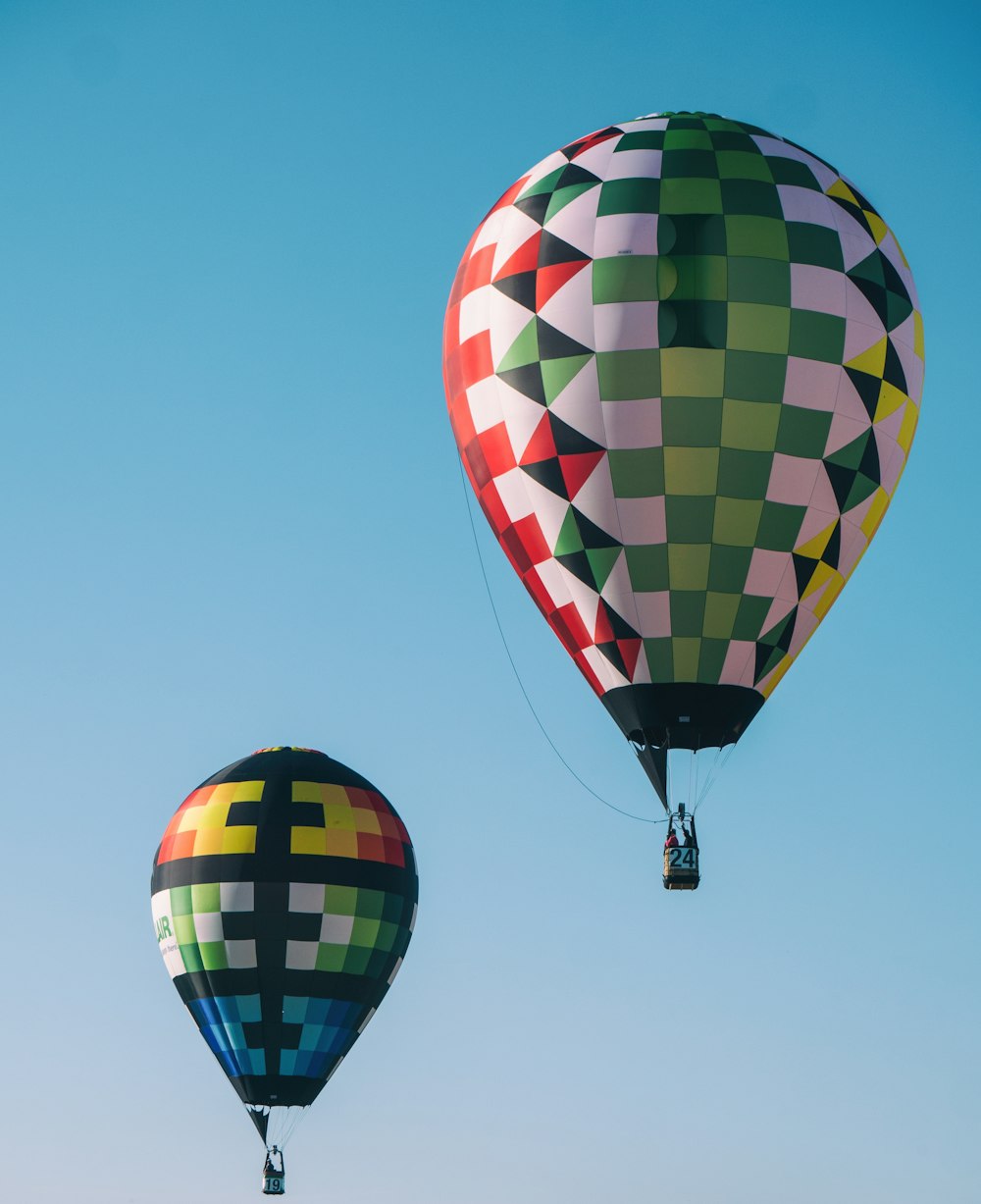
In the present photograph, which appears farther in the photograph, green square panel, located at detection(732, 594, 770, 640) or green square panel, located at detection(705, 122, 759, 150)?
green square panel, located at detection(705, 122, 759, 150)

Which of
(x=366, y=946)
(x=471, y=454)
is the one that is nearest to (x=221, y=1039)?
(x=366, y=946)

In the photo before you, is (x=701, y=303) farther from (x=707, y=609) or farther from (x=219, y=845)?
(x=219, y=845)

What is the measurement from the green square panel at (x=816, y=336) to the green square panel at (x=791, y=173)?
4.86 ft

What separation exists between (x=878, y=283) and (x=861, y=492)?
209cm

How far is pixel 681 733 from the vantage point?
24438mm

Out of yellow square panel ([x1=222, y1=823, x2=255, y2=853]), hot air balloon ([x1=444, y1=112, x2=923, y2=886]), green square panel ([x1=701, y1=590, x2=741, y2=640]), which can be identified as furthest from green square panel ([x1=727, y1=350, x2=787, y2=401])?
yellow square panel ([x1=222, y1=823, x2=255, y2=853])

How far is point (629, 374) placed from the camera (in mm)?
24188

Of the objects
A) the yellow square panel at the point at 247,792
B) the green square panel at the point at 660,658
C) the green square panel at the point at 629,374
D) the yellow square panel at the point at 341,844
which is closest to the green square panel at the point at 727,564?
the green square panel at the point at 660,658

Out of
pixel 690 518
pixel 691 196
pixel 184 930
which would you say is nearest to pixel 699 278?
pixel 691 196

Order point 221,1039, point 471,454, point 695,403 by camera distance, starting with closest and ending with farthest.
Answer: point 695,403, point 471,454, point 221,1039

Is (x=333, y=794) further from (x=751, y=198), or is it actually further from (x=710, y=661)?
(x=751, y=198)

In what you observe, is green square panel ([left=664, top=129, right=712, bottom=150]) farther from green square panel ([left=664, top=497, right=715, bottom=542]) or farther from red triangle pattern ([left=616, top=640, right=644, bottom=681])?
red triangle pattern ([left=616, top=640, right=644, bottom=681])

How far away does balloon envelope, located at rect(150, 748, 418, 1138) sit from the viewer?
30.7 m

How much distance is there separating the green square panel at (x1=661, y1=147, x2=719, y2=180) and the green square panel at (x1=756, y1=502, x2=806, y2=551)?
3.33 metres
